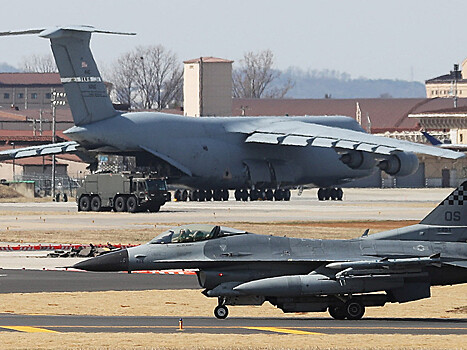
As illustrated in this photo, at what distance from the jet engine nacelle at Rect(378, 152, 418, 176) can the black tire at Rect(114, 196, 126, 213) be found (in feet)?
64.6

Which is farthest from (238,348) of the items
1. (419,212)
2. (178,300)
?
(419,212)

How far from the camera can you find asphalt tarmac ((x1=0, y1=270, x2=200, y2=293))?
3192cm

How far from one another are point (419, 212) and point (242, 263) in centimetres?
4565

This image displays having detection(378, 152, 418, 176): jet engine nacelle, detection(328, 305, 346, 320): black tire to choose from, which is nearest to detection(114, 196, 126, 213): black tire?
detection(378, 152, 418, 176): jet engine nacelle

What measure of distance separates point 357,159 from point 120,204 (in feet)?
71.7

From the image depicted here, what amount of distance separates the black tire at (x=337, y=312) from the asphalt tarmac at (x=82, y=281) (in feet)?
24.5

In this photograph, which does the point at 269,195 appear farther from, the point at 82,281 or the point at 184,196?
the point at 82,281

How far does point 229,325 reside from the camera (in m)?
24.5

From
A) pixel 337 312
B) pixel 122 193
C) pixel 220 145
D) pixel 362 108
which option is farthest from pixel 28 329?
pixel 362 108

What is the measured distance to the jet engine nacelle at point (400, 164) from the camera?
267 ft

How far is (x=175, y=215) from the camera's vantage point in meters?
67.0

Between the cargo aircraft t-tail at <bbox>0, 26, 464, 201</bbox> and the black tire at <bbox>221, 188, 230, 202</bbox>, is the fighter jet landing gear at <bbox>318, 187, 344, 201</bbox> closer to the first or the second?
the cargo aircraft t-tail at <bbox>0, 26, 464, 201</bbox>

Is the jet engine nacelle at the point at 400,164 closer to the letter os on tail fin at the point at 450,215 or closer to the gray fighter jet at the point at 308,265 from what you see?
the letter os on tail fin at the point at 450,215

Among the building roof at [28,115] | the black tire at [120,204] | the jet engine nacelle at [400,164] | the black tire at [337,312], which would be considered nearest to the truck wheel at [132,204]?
the black tire at [120,204]
